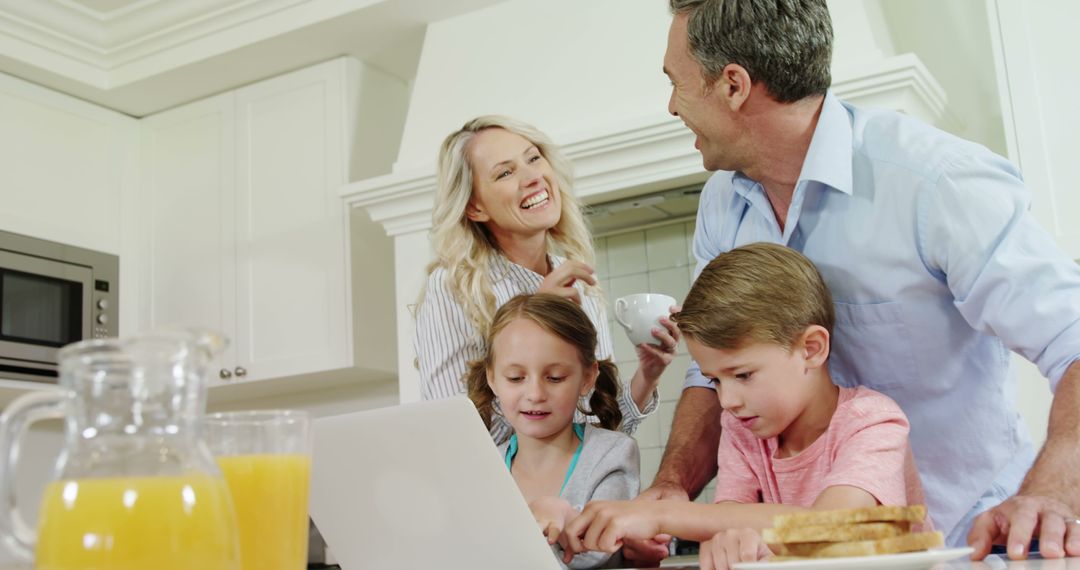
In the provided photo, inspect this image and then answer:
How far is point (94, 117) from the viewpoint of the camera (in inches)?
133

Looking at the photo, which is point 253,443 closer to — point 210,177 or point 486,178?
A: point 486,178

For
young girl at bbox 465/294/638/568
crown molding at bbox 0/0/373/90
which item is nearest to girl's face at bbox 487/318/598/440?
young girl at bbox 465/294/638/568

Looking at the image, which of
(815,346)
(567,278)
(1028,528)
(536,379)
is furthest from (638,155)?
(1028,528)

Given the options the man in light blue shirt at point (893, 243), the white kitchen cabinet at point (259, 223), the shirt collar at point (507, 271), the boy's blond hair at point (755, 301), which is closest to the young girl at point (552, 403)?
the man in light blue shirt at point (893, 243)

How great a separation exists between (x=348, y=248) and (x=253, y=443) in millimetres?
2402

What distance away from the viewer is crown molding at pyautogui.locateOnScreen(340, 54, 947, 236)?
2275 mm

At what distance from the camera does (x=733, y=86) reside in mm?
1448

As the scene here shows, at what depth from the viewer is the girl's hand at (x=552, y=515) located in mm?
1134

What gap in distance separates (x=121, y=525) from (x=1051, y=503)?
80 centimetres

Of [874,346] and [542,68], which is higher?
[542,68]

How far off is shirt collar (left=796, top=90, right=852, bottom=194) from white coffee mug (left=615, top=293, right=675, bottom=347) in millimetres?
336

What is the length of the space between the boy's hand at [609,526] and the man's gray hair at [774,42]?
24.5 inches

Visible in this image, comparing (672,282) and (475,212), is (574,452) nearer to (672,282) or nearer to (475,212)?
(475,212)

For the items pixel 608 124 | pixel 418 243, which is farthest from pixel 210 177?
pixel 608 124
